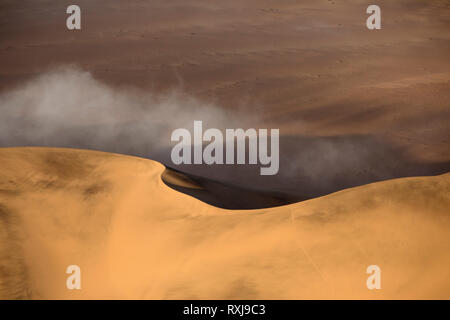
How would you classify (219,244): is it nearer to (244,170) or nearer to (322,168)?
(244,170)

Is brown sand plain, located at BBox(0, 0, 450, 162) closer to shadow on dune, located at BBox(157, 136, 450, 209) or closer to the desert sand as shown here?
the desert sand

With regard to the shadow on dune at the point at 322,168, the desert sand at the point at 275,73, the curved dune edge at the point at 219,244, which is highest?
the desert sand at the point at 275,73

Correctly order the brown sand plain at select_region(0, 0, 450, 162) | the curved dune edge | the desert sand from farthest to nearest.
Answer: the brown sand plain at select_region(0, 0, 450, 162)
the desert sand
the curved dune edge

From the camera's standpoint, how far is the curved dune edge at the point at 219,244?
207 centimetres

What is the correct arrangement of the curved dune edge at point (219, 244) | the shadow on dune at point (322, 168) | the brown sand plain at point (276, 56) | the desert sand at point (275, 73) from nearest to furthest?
the curved dune edge at point (219, 244) < the shadow on dune at point (322, 168) < the desert sand at point (275, 73) < the brown sand plain at point (276, 56)

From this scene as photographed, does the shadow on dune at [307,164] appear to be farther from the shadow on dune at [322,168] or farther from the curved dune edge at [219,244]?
the curved dune edge at [219,244]

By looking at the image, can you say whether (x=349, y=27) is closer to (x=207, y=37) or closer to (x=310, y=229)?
(x=207, y=37)

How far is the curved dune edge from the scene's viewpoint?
2072mm

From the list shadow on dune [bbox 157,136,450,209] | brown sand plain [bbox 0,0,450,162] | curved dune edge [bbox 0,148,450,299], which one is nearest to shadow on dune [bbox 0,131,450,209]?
shadow on dune [bbox 157,136,450,209]

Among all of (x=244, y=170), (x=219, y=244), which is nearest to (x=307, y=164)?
(x=244, y=170)

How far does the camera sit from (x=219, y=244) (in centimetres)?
232

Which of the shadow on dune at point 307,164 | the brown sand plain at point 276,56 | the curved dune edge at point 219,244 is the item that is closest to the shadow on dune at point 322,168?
the shadow on dune at point 307,164

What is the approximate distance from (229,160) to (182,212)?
333 cm
